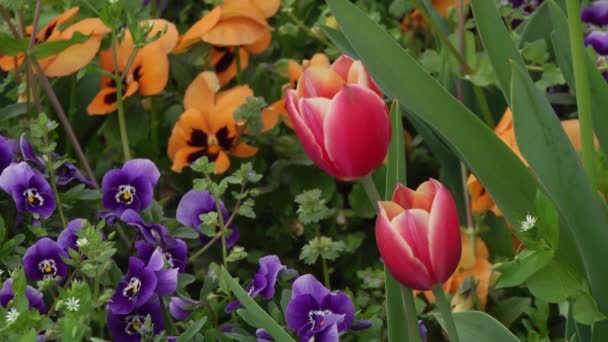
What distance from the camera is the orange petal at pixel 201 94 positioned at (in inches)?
58.9

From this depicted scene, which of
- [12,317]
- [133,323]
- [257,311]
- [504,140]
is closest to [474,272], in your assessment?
[504,140]

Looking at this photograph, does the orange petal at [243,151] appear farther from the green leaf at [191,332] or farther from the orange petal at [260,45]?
the green leaf at [191,332]

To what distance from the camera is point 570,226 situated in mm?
908

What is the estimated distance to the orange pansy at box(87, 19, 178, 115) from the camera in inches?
58.2

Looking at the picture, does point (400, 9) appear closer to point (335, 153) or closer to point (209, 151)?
point (209, 151)

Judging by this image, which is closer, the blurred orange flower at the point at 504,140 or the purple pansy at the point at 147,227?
the purple pansy at the point at 147,227

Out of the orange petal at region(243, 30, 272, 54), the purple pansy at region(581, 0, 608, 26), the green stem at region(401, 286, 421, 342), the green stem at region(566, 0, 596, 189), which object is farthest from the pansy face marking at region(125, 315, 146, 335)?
the purple pansy at region(581, 0, 608, 26)

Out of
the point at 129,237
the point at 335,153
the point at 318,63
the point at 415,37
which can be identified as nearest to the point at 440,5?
the point at 415,37

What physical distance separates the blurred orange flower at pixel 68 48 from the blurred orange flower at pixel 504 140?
0.51 m

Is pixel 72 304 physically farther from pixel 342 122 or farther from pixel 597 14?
pixel 597 14

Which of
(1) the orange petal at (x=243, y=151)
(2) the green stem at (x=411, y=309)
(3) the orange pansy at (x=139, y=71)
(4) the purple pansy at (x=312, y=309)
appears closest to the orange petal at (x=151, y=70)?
(3) the orange pansy at (x=139, y=71)

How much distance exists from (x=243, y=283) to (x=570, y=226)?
23.2 inches

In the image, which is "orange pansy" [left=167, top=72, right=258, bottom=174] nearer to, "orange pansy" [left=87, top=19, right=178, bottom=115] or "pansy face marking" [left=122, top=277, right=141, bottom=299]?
"orange pansy" [left=87, top=19, right=178, bottom=115]

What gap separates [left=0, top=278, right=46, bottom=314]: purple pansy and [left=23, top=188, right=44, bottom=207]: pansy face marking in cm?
15
